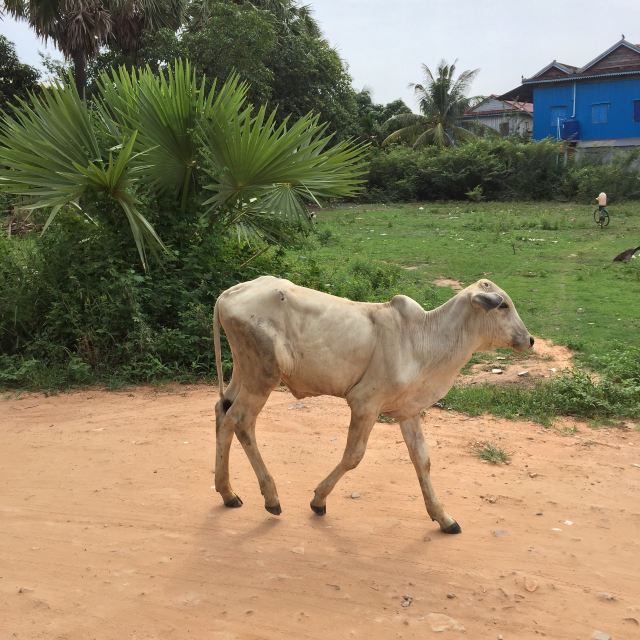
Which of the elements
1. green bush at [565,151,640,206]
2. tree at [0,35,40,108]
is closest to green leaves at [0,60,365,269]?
tree at [0,35,40,108]

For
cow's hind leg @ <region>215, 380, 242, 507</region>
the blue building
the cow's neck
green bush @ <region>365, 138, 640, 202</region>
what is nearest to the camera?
the cow's neck

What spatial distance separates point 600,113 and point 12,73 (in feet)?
80.1

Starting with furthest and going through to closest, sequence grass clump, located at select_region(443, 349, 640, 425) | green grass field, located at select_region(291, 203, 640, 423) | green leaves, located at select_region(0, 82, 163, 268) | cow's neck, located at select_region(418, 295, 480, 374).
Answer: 1. green leaves, located at select_region(0, 82, 163, 268)
2. green grass field, located at select_region(291, 203, 640, 423)
3. grass clump, located at select_region(443, 349, 640, 425)
4. cow's neck, located at select_region(418, 295, 480, 374)

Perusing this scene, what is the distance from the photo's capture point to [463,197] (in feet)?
105

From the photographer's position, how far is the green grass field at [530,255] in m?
10.4

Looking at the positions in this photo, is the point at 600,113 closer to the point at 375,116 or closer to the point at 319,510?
the point at 375,116

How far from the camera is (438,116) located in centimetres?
3738

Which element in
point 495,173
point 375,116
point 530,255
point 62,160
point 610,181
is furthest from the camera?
point 375,116

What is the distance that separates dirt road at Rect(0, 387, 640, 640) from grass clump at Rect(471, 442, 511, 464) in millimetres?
84

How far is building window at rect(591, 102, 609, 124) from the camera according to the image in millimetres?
33553

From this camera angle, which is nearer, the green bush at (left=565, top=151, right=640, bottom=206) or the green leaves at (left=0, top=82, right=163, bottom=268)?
the green leaves at (left=0, top=82, right=163, bottom=268)

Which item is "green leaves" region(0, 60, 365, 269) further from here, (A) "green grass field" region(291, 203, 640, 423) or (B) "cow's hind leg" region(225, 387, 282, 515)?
(B) "cow's hind leg" region(225, 387, 282, 515)

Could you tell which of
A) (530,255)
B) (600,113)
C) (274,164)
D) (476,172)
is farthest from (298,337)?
(600,113)

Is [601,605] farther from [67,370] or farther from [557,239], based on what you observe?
[557,239]
